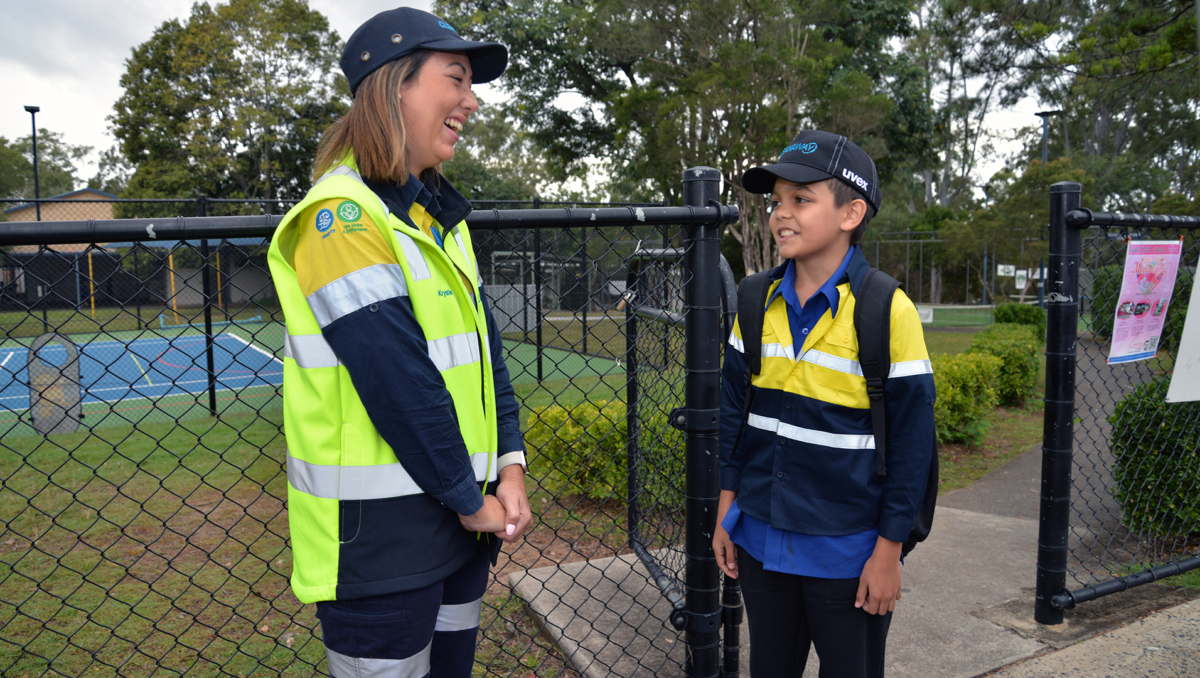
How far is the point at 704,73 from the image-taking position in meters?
18.1

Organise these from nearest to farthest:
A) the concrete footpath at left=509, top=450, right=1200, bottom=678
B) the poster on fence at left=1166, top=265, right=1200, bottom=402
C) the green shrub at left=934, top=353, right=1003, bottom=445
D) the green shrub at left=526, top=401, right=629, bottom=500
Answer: the poster on fence at left=1166, top=265, right=1200, bottom=402 < the concrete footpath at left=509, top=450, right=1200, bottom=678 < the green shrub at left=526, top=401, right=629, bottom=500 < the green shrub at left=934, top=353, right=1003, bottom=445

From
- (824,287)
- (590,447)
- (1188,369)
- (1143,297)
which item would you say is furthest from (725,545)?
(590,447)

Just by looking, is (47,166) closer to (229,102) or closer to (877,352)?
(229,102)

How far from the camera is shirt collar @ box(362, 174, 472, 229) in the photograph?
1545 millimetres

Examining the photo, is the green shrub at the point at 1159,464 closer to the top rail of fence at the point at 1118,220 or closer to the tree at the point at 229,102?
the top rail of fence at the point at 1118,220

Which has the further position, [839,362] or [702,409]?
[702,409]

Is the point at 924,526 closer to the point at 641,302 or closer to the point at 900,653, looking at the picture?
the point at 900,653

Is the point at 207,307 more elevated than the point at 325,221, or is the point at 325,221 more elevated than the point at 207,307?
the point at 325,221

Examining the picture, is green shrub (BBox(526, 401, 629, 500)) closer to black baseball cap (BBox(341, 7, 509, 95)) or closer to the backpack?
the backpack

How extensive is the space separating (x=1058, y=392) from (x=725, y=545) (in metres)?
1.92

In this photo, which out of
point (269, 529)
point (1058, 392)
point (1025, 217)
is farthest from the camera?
point (1025, 217)

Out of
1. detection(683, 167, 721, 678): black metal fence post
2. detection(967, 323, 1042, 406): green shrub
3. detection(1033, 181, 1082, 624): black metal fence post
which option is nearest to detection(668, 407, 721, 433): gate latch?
detection(683, 167, 721, 678): black metal fence post

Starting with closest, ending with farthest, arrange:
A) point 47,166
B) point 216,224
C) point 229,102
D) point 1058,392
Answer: point 216,224 → point 1058,392 → point 229,102 → point 47,166

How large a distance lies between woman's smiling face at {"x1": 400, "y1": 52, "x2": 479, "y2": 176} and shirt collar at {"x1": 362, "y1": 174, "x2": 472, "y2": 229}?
6cm
